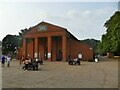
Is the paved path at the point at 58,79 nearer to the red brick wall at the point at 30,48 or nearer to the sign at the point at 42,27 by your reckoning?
the sign at the point at 42,27

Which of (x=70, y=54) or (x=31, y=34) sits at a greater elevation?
(x=31, y=34)

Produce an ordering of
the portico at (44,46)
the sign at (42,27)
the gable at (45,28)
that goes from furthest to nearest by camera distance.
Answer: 1. the sign at (42,27)
2. the portico at (44,46)
3. the gable at (45,28)

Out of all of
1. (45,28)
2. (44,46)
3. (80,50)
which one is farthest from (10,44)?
(80,50)

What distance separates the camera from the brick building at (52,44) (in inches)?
2507

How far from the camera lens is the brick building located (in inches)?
2507

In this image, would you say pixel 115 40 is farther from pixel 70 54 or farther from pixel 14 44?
pixel 14 44

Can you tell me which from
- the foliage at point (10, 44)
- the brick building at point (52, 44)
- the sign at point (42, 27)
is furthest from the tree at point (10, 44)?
the sign at point (42, 27)

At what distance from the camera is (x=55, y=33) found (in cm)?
6400

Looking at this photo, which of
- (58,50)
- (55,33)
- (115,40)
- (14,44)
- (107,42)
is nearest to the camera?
(115,40)

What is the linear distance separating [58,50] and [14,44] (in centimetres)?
3794

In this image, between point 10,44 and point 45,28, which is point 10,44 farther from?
point 45,28

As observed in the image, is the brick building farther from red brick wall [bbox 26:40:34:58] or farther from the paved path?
the paved path

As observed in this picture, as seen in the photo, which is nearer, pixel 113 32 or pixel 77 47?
pixel 113 32

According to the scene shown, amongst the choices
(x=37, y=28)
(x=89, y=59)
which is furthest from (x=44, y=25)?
(x=89, y=59)
